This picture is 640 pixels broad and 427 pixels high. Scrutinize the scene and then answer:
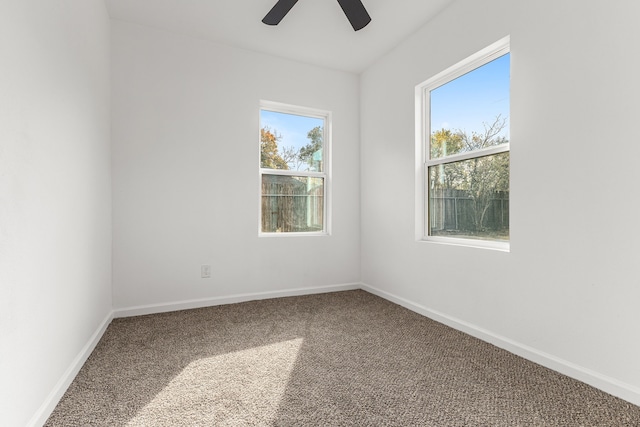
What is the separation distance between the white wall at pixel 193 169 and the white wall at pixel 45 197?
0.55 meters

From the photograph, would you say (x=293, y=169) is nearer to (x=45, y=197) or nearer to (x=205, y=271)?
(x=205, y=271)

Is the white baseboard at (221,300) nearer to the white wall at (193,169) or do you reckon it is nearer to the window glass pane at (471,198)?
the white wall at (193,169)

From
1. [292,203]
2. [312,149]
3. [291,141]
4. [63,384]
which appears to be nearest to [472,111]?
[312,149]

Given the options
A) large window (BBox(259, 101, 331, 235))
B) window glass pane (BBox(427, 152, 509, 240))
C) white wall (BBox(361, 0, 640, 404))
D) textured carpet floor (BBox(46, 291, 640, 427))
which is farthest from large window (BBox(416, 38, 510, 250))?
large window (BBox(259, 101, 331, 235))

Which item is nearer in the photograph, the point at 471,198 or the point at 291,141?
the point at 471,198

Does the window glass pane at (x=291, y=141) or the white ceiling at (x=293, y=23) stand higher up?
the white ceiling at (x=293, y=23)

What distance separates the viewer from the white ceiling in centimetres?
260

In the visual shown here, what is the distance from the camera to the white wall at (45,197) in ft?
3.85

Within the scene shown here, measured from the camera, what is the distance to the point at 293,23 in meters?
2.85

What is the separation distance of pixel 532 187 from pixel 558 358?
994 mm

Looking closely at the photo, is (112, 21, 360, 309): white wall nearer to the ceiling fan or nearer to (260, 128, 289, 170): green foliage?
(260, 128, 289, 170): green foliage

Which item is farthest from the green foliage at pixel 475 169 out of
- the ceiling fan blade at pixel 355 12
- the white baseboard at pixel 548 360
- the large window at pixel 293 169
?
the large window at pixel 293 169

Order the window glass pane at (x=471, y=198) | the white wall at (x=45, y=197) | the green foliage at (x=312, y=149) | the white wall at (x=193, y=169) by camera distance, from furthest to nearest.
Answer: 1. the green foliage at (x=312, y=149)
2. the white wall at (x=193, y=169)
3. the window glass pane at (x=471, y=198)
4. the white wall at (x=45, y=197)

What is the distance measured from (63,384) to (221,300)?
1.60 metres
